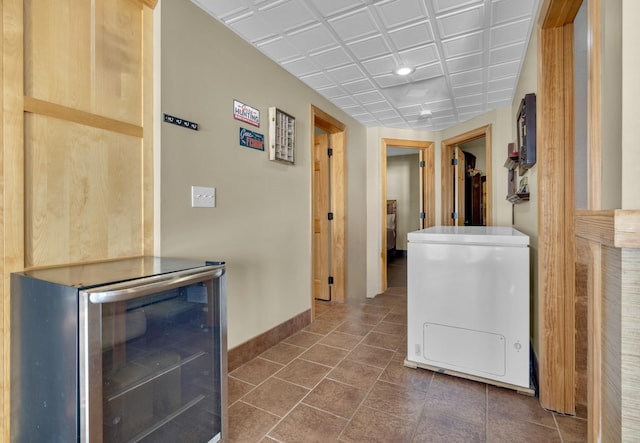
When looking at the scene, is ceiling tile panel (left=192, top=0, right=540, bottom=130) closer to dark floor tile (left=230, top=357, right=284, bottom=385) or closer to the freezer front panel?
the freezer front panel

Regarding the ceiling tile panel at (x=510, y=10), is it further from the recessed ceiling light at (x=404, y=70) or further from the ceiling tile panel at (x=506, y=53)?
the recessed ceiling light at (x=404, y=70)

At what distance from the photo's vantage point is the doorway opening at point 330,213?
3715 mm

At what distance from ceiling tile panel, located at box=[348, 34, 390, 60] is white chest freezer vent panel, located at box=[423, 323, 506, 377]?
2.04m

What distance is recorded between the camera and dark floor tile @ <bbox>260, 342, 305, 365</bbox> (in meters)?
2.29

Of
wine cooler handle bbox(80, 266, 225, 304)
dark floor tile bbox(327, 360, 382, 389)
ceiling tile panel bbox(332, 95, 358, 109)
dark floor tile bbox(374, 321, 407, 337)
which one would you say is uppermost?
ceiling tile panel bbox(332, 95, 358, 109)

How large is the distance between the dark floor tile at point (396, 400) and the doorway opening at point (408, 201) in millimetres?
2437

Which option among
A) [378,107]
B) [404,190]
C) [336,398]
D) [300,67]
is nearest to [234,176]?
[300,67]

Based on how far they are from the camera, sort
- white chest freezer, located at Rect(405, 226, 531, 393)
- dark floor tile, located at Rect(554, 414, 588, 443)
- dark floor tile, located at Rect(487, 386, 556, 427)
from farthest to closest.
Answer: white chest freezer, located at Rect(405, 226, 531, 393), dark floor tile, located at Rect(487, 386, 556, 427), dark floor tile, located at Rect(554, 414, 588, 443)

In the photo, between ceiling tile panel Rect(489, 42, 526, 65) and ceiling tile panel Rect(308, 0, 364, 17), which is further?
ceiling tile panel Rect(489, 42, 526, 65)

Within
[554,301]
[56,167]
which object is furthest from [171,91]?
[554,301]

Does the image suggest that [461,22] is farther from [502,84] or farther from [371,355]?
[371,355]

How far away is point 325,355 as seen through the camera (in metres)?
2.37

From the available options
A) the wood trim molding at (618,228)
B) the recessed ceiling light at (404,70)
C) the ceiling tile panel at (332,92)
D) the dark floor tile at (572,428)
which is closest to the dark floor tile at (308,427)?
the dark floor tile at (572,428)

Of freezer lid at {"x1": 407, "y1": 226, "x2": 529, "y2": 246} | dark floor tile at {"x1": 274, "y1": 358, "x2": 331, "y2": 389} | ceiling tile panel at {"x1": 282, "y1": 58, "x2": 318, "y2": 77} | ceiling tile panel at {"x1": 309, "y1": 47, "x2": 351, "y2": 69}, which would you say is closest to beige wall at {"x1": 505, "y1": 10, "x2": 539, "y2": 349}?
freezer lid at {"x1": 407, "y1": 226, "x2": 529, "y2": 246}
